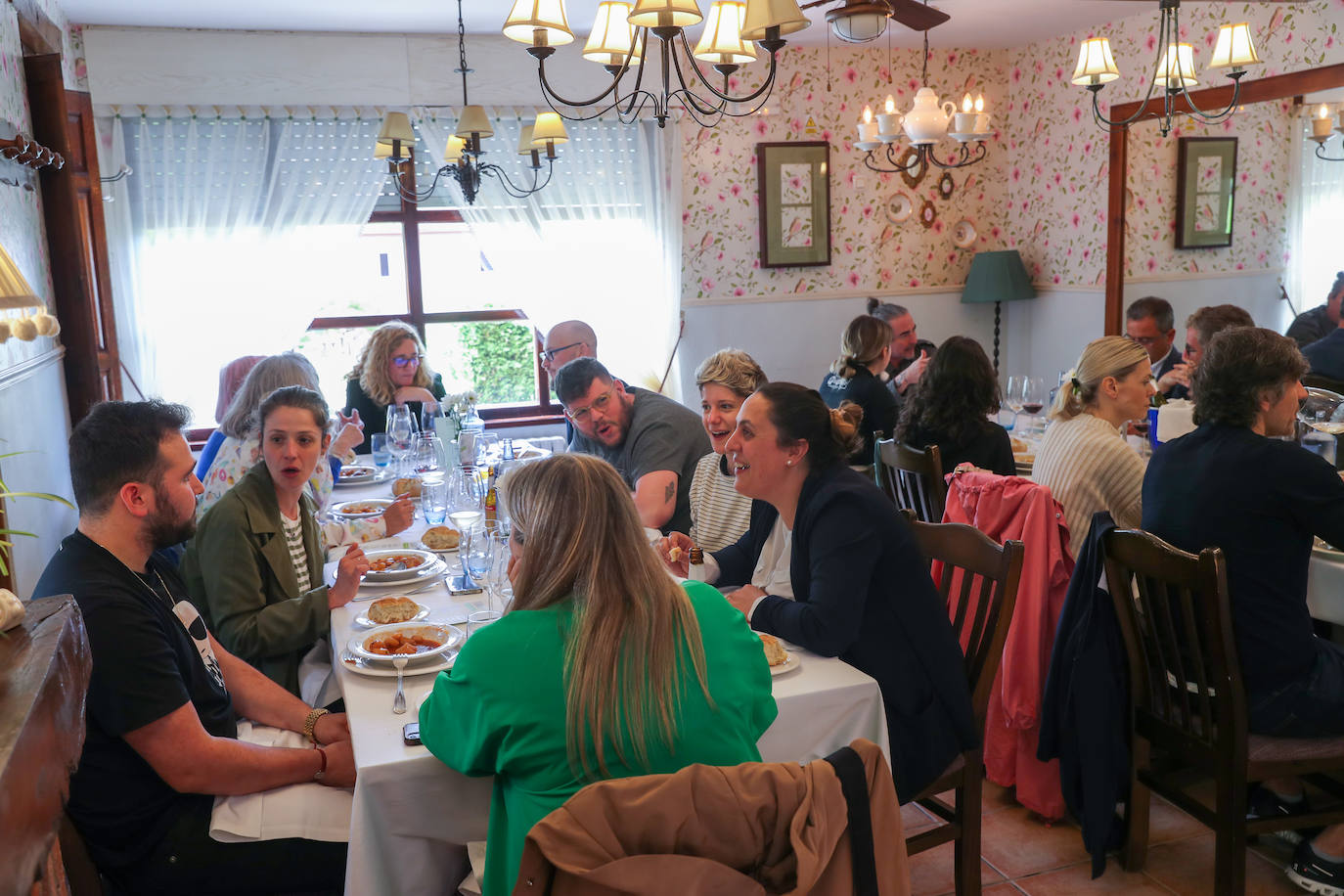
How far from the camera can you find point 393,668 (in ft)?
6.13

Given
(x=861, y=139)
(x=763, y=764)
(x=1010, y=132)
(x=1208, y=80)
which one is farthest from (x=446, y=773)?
(x=1010, y=132)

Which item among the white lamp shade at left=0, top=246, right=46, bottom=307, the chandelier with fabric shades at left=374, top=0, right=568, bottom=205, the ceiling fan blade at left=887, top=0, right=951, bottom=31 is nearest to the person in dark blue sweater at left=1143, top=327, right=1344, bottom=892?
the ceiling fan blade at left=887, top=0, right=951, bottom=31

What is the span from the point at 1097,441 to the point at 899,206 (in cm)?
385

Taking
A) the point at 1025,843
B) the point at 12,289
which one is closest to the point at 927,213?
the point at 1025,843

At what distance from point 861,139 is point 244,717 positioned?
385cm

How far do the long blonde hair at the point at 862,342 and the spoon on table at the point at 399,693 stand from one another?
2904mm

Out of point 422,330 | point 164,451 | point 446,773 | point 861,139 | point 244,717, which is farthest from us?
point 422,330

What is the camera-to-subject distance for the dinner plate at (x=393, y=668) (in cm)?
186

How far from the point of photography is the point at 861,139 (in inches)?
192

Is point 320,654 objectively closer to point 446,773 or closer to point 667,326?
point 446,773

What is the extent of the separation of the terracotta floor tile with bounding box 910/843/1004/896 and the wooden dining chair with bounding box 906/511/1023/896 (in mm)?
247

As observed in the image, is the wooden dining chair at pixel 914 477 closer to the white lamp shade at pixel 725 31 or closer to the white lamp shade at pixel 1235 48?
the white lamp shade at pixel 725 31

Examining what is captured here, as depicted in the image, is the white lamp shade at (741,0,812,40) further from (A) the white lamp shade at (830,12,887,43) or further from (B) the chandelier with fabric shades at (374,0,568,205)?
(B) the chandelier with fabric shades at (374,0,568,205)

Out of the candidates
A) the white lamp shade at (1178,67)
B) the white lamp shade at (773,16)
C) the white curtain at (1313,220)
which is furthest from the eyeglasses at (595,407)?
the white curtain at (1313,220)
